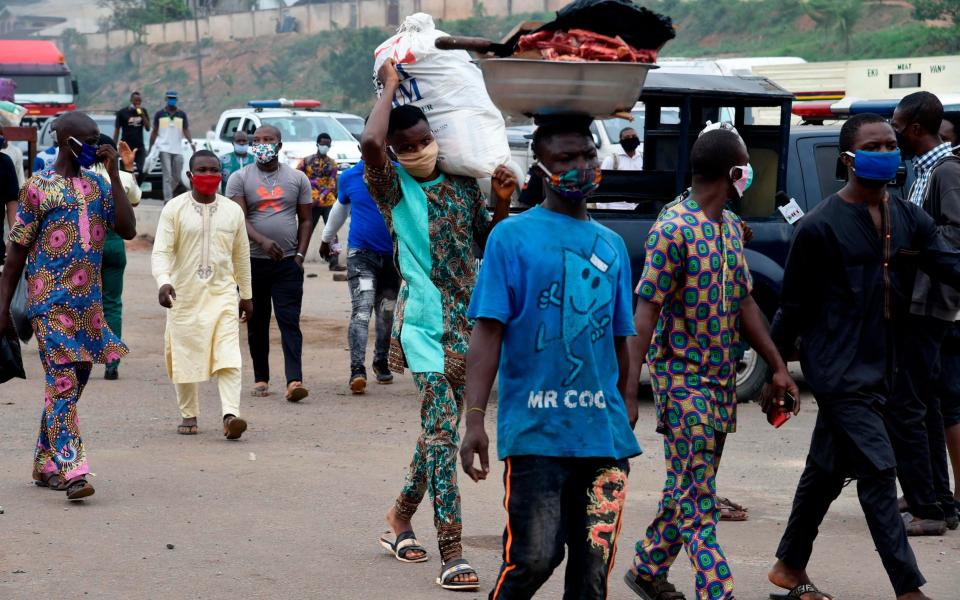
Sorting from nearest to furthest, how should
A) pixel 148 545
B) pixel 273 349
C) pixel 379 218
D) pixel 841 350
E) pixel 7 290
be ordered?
1. pixel 841 350
2. pixel 148 545
3. pixel 7 290
4. pixel 379 218
5. pixel 273 349

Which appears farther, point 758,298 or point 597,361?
point 758,298

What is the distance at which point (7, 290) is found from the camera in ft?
23.6

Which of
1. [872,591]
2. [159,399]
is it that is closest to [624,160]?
[159,399]

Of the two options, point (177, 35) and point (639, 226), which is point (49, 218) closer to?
point (639, 226)

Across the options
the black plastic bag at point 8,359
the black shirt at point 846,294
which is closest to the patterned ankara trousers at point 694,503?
the black shirt at point 846,294

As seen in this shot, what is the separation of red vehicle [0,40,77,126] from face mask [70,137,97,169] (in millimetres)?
35633

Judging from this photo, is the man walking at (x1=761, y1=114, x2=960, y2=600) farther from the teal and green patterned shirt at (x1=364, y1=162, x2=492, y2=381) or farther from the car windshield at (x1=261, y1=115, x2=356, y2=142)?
the car windshield at (x1=261, y1=115, x2=356, y2=142)

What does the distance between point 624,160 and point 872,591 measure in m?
9.85

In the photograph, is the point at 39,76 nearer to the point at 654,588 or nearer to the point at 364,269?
the point at 364,269

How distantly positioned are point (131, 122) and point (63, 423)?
21.6 m

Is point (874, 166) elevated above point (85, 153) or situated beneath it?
elevated above

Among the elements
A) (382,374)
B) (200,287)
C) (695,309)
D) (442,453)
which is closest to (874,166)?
(695,309)

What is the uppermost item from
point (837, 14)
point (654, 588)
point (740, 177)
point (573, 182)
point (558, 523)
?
point (573, 182)

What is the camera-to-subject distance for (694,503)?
512 cm
